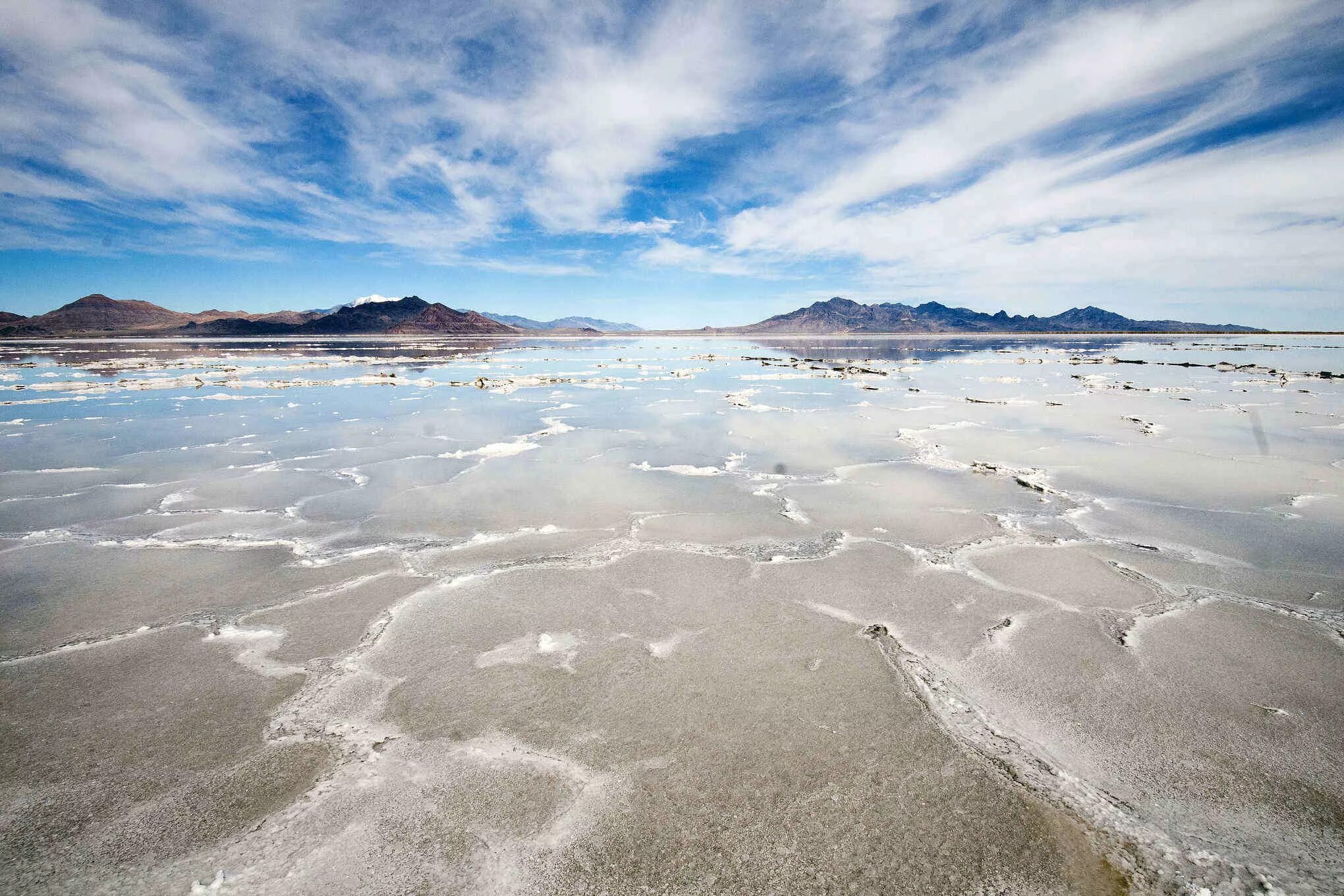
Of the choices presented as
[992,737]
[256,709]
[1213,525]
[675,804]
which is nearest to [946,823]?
[992,737]

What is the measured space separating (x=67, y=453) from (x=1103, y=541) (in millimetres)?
18960

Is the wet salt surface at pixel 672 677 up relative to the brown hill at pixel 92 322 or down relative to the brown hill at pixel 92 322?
down

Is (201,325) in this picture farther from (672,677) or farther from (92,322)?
(672,677)

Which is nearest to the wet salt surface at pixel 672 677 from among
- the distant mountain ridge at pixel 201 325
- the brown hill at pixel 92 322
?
the distant mountain ridge at pixel 201 325

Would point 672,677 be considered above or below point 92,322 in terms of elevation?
below

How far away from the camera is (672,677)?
4477 mm

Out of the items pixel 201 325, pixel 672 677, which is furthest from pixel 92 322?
pixel 672 677

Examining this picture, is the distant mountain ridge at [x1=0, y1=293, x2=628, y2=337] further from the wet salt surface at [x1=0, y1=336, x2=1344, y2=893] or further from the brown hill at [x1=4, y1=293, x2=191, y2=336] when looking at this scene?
the wet salt surface at [x1=0, y1=336, x2=1344, y2=893]

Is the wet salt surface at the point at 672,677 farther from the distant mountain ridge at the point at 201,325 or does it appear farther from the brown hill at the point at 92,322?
the brown hill at the point at 92,322

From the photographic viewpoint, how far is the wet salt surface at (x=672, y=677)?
9.78 ft

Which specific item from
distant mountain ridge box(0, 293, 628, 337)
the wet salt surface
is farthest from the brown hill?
the wet salt surface

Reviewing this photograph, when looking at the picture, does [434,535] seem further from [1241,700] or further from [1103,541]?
[1103,541]

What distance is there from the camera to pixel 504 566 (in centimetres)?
643

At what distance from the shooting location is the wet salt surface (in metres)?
2.98
